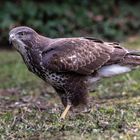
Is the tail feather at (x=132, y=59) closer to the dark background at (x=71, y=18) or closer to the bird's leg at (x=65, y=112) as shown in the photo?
the bird's leg at (x=65, y=112)

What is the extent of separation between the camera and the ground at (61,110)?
6.27m

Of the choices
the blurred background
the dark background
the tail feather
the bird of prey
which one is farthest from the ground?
the dark background

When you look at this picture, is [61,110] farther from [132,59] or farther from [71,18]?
[71,18]

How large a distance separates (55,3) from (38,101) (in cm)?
677

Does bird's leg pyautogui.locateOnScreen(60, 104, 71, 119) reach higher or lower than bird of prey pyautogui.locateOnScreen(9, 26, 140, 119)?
lower

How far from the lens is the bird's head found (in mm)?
7078

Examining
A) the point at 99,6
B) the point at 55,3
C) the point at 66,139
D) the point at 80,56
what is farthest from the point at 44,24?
the point at 66,139

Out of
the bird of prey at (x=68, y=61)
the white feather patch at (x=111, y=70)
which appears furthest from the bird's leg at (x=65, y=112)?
the white feather patch at (x=111, y=70)

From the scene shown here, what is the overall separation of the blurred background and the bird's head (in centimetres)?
85

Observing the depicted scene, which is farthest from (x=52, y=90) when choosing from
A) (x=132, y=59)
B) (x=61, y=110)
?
(x=132, y=59)

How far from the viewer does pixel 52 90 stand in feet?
32.9

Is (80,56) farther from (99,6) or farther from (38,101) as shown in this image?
(99,6)

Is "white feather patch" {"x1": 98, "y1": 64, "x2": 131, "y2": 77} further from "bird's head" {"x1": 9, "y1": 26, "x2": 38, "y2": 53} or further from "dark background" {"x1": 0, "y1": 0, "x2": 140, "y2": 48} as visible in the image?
"dark background" {"x1": 0, "y1": 0, "x2": 140, "y2": 48}

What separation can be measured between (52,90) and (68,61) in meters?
2.90
